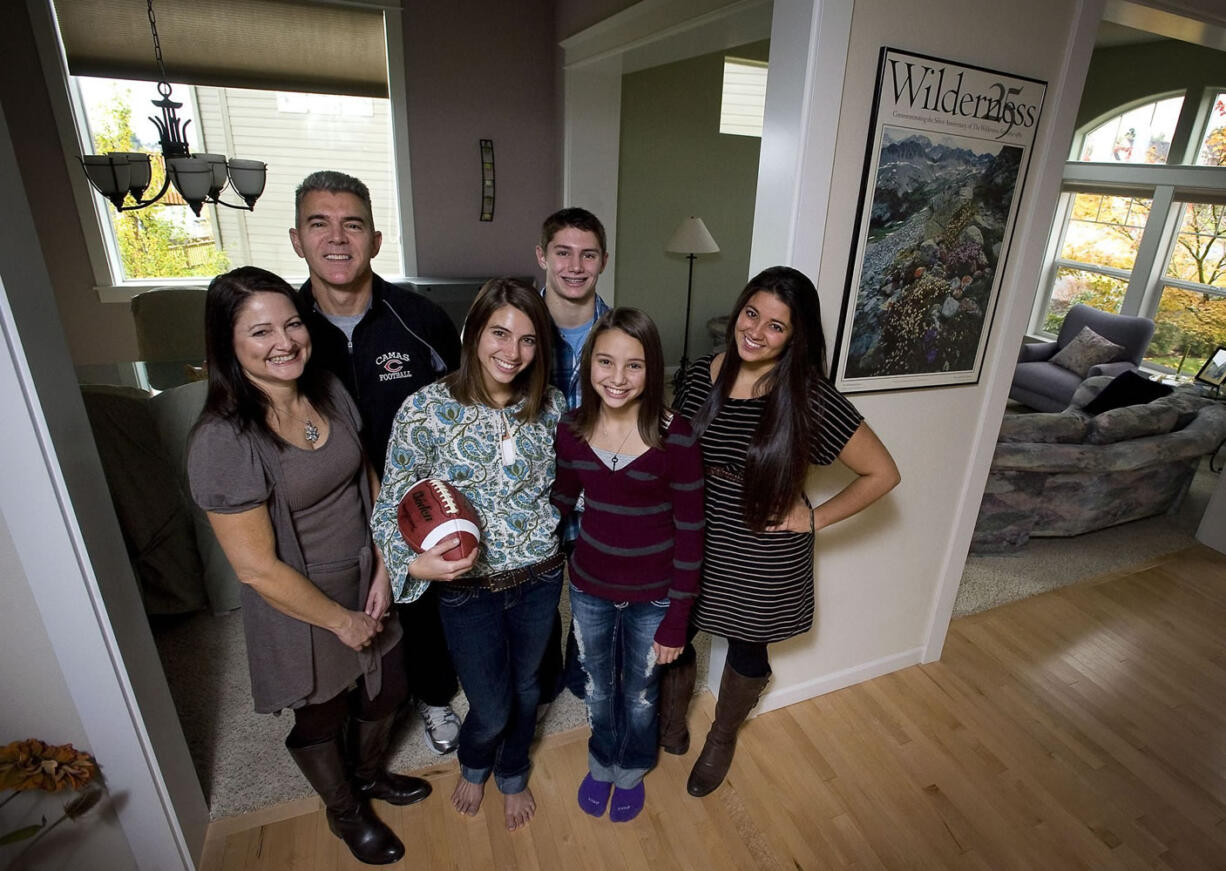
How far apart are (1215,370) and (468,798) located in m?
5.69

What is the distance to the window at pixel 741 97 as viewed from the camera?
507 centimetres

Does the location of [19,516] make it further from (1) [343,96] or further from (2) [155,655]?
(1) [343,96]

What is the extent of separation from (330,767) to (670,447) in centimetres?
112

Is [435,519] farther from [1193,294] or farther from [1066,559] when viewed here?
[1193,294]

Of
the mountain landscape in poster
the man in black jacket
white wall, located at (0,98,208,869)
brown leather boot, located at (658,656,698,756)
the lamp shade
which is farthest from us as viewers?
the lamp shade

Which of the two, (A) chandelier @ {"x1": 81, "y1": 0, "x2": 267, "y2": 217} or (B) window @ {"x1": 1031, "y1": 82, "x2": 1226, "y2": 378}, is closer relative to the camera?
(A) chandelier @ {"x1": 81, "y1": 0, "x2": 267, "y2": 217}

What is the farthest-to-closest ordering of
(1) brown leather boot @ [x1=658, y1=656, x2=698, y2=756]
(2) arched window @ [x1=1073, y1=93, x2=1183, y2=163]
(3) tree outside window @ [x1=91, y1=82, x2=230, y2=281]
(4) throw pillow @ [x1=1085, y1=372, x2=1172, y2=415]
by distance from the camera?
(2) arched window @ [x1=1073, y1=93, x2=1183, y2=163] → (3) tree outside window @ [x1=91, y1=82, x2=230, y2=281] → (4) throw pillow @ [x1=1085, y1=372, x2=1172, y2=415] → (1) brown leather boot @ [x1=658, y1=656, x2=698, y2=756]

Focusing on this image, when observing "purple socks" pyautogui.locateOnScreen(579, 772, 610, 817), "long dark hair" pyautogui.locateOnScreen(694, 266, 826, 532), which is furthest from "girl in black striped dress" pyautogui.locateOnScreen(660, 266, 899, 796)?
"purple socks" pyautogui.locateOnScreen(579, 772, 610, 817)

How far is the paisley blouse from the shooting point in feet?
4.42

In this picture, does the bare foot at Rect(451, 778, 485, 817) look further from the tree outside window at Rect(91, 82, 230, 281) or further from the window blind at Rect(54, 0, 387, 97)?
the window blind at Rect(54, 0, 387, 97)

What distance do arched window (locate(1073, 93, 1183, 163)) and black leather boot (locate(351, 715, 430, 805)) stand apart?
7000 millimetres

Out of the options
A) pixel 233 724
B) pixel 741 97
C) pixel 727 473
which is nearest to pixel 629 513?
pixel 727 473

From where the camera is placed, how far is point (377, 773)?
1807 millimetres

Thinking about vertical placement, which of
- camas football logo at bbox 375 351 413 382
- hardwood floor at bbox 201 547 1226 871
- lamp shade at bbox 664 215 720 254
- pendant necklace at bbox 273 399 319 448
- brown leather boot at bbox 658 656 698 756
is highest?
lamp shade at bbox 664 215 720 254
